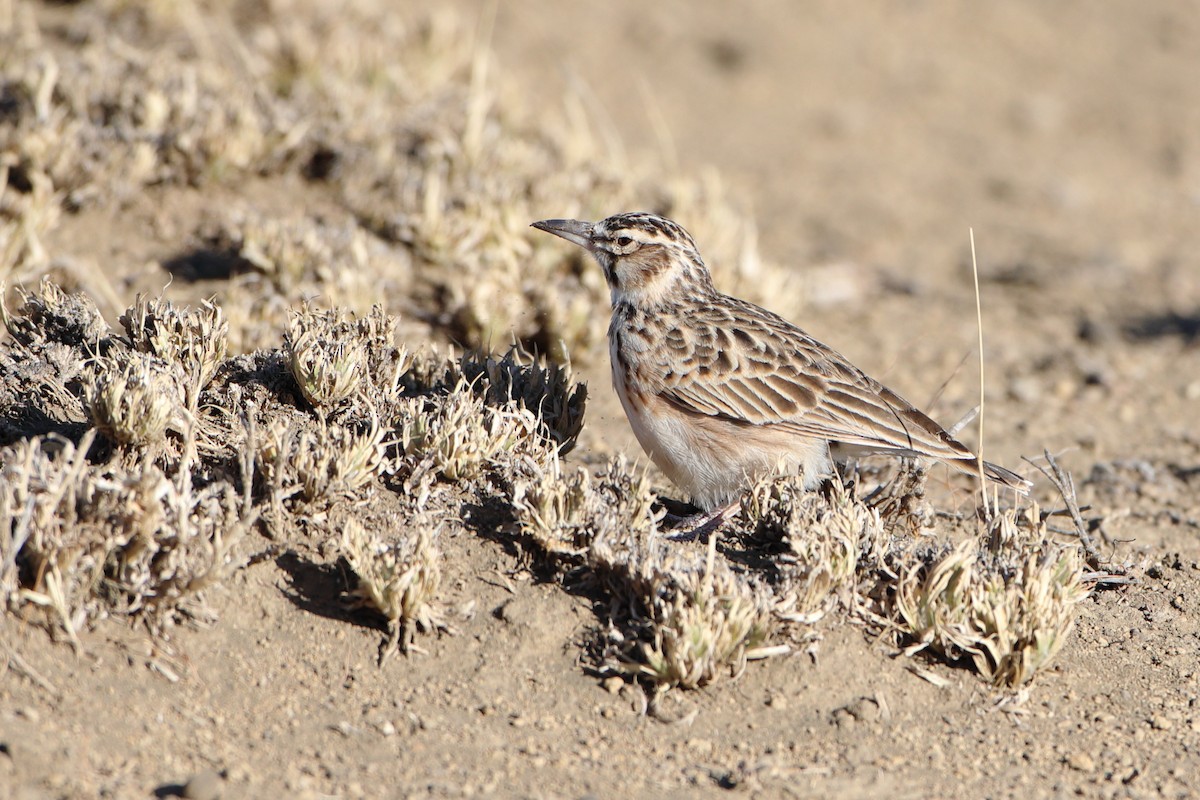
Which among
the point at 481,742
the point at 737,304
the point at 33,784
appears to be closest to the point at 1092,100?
the point at 737,304

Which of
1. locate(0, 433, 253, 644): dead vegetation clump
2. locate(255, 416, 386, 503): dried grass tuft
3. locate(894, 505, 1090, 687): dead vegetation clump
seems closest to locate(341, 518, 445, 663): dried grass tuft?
locate(255, 416, 386, 503): dried grass tuft

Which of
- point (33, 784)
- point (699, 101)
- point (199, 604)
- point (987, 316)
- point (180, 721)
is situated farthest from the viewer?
point (699, 101)

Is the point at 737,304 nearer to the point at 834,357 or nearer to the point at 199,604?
the point at 834,357

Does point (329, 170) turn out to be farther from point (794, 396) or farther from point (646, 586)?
point (646, 586)

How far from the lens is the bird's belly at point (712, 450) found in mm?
5902

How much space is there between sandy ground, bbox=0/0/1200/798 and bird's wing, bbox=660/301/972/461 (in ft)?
2.61

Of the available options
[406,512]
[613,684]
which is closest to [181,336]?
[406,512]

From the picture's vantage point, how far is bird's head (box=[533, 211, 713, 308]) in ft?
21.7

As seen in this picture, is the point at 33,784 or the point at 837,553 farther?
the point at 837,553

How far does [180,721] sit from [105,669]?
0.34 meters

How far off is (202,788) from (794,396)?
317cm

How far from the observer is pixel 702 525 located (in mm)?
5734

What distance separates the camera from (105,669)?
4.46m

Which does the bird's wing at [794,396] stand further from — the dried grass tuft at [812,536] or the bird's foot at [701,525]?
the bird's foot at [701,525]
